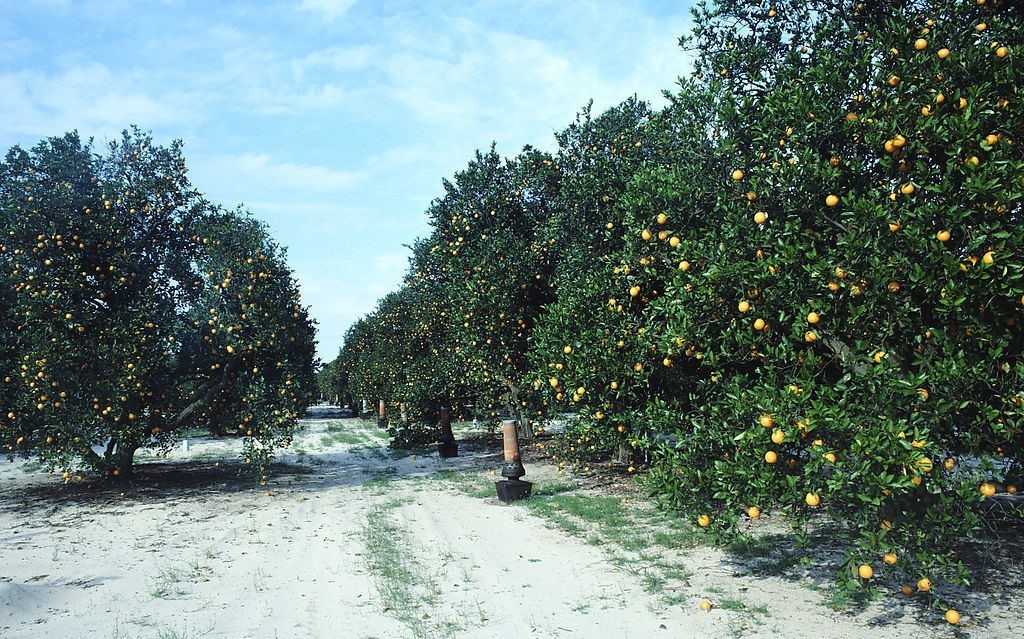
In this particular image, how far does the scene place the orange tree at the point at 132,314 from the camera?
14.3 m

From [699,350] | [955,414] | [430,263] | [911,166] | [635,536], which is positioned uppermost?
[430,263]

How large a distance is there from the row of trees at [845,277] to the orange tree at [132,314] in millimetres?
10721

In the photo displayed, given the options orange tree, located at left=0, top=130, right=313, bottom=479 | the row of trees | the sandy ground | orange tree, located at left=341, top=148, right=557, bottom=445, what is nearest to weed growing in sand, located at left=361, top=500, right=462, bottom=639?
the sandy ground

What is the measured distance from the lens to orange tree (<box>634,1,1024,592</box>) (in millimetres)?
5254

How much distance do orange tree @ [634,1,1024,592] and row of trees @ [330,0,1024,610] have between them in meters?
0.02

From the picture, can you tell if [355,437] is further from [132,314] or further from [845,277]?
[845,277]

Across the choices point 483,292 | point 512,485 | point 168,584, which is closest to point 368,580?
point 168,584

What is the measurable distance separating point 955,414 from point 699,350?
2.98 m

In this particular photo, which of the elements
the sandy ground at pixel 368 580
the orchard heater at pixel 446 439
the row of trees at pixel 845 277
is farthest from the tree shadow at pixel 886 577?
the orchard heater at pixel 446 439

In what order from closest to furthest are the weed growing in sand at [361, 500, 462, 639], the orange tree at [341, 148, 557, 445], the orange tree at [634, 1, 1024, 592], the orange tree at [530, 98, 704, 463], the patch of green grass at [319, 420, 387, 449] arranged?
1. the orange tree at [634, 1, 1024, 592]
2. the weed growing in sand at [361, 500, 462, 639]
3. the orange tree at [530, 98, 704, 463]
4. the orange tree at [341, 148, 557, 445]
5. the patch of green grass at [319, 420, 387, 449]

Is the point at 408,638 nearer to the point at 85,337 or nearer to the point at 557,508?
the point at 557,508

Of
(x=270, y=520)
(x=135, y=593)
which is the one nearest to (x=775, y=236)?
(x=135, y=593)

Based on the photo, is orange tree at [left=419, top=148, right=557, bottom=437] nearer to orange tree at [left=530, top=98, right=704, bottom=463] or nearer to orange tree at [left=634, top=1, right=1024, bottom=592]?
orange tree at [left=530, top=98, right=704, bottom=463]

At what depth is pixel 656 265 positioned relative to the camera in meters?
8.90
